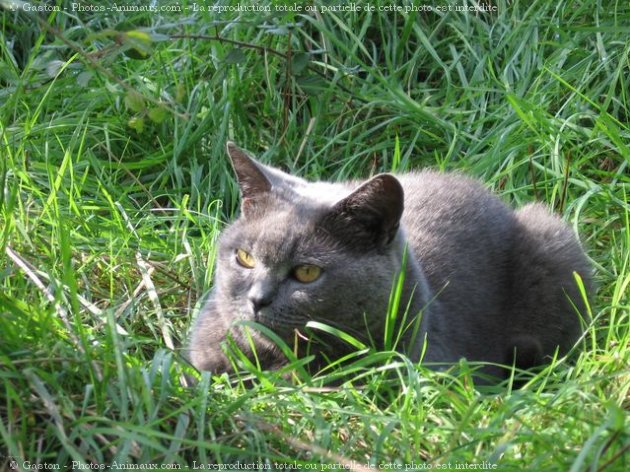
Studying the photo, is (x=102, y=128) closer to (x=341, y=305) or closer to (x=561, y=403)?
(x=341, y=305)

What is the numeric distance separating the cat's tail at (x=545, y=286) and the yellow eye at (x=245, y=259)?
3.73 feet

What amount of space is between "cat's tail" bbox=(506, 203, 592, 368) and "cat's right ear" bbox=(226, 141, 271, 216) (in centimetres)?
113

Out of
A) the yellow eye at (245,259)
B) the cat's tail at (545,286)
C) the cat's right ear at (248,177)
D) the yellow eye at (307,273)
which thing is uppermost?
the cat's right ear at (248,177)

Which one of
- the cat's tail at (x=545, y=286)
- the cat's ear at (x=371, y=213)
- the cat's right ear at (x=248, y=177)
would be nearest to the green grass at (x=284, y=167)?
the cat's tail at (x=545, y=286)

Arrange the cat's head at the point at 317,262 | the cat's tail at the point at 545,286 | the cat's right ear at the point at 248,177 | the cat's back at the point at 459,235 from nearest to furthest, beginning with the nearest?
the cat's head at the point at 317,262
the cat's right ear at the point at 248,177
the cat's back at the point at 459,235
the cat's tail at the point at 545,286

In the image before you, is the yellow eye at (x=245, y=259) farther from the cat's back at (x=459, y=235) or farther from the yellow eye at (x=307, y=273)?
the cat's back at (x=459, y=235)

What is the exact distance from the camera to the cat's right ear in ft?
10.3

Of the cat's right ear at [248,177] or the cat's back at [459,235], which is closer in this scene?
the cat's right ear at [248,177]

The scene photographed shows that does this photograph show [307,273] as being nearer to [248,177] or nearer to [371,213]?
[371,213]

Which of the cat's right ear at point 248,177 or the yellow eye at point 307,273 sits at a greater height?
the cat's right ear at point 248,177

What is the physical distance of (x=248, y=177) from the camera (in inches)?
125

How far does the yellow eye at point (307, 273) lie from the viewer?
294 centimetres

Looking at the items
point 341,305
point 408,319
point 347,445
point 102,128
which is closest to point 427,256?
point 408,319

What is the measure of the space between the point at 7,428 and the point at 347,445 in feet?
2.54
